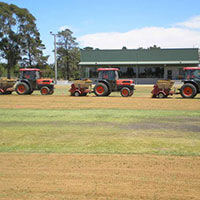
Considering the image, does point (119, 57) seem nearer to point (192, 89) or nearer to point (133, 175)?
point (192, 89)

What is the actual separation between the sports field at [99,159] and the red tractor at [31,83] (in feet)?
36.1

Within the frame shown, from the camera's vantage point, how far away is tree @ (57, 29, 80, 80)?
6294 cm

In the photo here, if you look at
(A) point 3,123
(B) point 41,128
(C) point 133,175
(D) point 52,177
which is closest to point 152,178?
(C) point 133,175

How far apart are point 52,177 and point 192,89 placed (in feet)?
45.3

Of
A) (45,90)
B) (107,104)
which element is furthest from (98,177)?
(45,90)

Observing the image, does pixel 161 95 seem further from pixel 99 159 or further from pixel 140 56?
pixel 140 56

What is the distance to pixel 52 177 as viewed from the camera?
4109 mm

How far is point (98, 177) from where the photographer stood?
13.5 feet

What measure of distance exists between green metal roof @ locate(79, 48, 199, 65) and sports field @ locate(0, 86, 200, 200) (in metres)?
33.8

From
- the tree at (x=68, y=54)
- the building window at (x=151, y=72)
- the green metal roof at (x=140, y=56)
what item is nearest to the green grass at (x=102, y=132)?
the building window at (x=151, y=72)

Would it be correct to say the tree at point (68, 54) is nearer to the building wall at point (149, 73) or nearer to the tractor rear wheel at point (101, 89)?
the building wall at point (149, 73)

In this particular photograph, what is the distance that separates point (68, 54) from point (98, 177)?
2391 inches

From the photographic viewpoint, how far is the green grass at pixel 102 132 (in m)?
5.67

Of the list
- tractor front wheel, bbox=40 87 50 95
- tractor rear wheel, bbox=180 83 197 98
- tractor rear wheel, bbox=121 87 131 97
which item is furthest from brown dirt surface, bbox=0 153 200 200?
tractor front wheel, bbox=40 87 50 95
